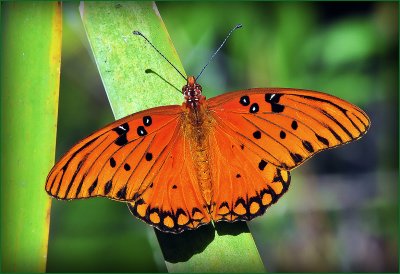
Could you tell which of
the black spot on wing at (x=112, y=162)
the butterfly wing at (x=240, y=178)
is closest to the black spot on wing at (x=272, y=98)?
the butterfly wing at (x=240, y=178)

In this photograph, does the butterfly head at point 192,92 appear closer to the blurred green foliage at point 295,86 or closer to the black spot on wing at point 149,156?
the black spot on wing at point 149,156

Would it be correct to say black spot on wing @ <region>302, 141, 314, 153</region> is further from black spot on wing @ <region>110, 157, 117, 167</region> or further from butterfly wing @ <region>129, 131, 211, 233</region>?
black spot on wing @ <region>110, 157, 117, 167</region>

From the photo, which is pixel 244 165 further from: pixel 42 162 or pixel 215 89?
pixel 215 89

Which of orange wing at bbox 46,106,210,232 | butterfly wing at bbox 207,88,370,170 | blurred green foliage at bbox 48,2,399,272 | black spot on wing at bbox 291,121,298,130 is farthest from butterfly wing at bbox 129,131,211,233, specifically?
blurred green foliage at bbox 48,2,399,272

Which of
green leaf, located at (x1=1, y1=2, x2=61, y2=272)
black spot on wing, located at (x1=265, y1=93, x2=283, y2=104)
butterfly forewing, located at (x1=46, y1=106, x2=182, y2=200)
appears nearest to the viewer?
green leaf, located at (x1=1, y1=2, x2=61, y2=272)

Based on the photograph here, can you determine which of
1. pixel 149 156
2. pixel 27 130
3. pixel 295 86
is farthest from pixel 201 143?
pixel 295 86

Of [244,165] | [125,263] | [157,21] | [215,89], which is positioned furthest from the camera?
[215,89]

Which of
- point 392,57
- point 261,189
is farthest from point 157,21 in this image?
point 392,57

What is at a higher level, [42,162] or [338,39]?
→ [338,39]

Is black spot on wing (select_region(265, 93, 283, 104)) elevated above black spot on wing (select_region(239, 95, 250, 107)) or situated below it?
below
